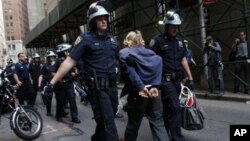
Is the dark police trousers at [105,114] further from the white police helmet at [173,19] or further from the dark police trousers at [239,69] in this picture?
the dark police trousers at [239,69]

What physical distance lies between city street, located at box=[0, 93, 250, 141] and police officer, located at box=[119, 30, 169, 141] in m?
1.49

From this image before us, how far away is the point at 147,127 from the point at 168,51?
244 centimetres

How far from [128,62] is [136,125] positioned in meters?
0.85

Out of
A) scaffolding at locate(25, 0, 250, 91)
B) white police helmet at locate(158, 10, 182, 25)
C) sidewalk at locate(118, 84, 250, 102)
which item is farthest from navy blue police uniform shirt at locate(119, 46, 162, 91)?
scaffolding at locate(25, 0, 250, 91)

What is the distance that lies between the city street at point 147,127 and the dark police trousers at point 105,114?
1935 mm

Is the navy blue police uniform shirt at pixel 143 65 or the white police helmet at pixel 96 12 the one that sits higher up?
the white police helmet at pixel 96 12

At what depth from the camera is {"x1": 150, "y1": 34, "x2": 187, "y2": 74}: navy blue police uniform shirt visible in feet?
19.5

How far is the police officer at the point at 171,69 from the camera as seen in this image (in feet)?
19.1

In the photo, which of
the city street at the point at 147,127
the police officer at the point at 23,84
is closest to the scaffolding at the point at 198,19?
the city street at the point at 147,127

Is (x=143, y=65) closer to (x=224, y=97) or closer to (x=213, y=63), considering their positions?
(x=224, y=97)

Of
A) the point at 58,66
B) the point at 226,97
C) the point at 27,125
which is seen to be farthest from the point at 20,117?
the point at 226,97

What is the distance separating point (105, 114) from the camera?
16.4 feet

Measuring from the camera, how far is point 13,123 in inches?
297

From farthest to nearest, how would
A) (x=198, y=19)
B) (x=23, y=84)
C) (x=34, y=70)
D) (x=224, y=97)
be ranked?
1. (x=198, y=19)
2. (x=34, y=70)
3. (x=23, y=84)
4. (x=224, y=97)
